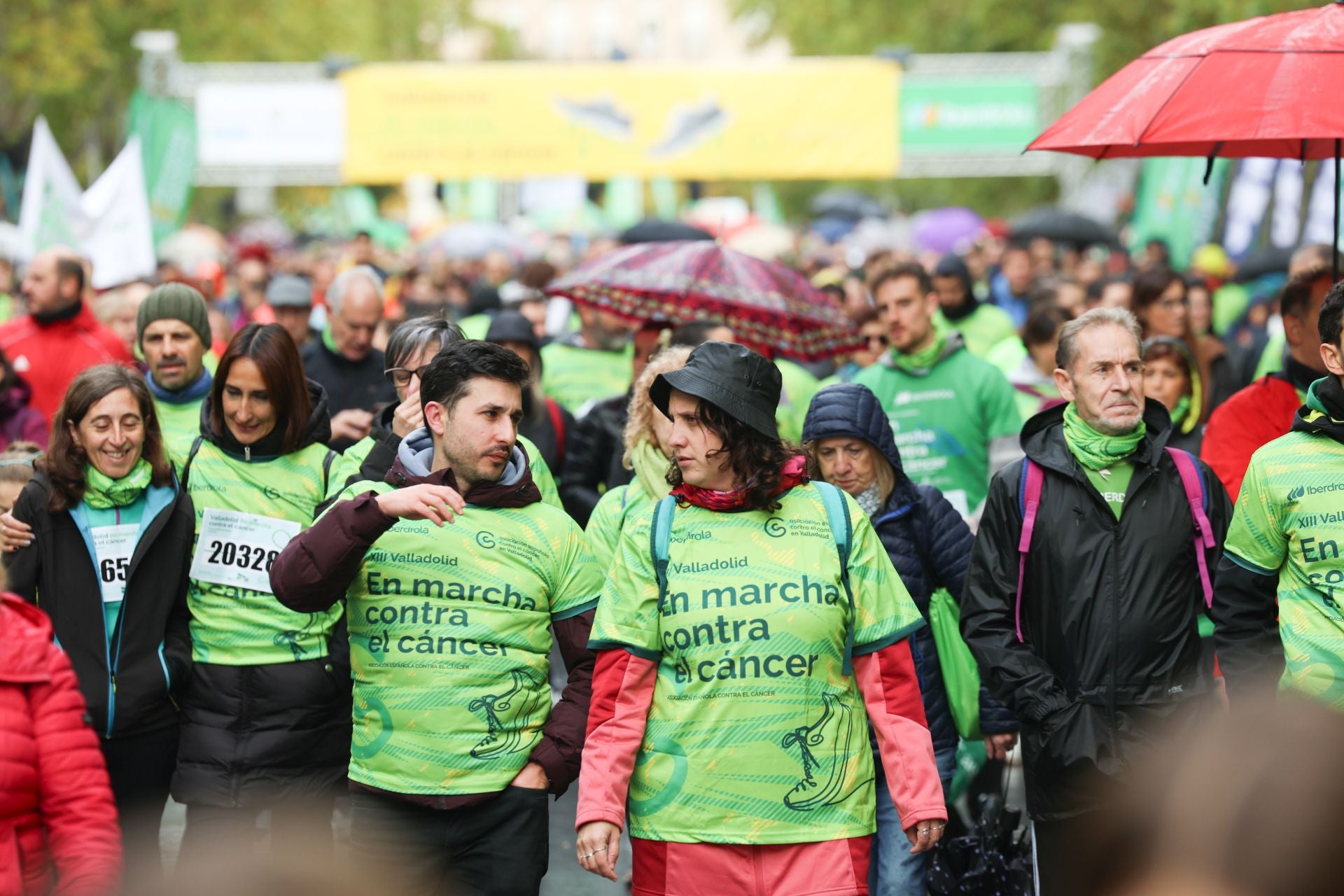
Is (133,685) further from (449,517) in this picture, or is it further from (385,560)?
(449,517)

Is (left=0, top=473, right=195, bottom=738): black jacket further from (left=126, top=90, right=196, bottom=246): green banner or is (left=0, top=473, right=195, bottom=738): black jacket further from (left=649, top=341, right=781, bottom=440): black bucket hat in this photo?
(left=126, top=90, right=196, bottom=246): green banner

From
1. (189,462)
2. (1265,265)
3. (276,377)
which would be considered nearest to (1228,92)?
→ (276,377)

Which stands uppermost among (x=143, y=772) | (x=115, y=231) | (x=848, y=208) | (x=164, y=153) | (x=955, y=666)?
(x=164, y=153)

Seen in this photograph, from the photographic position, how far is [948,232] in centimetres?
2416

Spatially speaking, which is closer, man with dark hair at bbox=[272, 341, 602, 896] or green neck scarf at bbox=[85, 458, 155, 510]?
man with dark hair at bbox=[272, 341, 602, 896]

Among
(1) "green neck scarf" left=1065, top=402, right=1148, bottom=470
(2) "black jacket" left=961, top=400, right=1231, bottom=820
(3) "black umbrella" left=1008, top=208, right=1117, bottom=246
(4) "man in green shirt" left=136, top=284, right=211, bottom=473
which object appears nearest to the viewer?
(2) "black jacket" left=961, top=400, right=1231, bottom=820

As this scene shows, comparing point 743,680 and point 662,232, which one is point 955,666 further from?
point 662,232

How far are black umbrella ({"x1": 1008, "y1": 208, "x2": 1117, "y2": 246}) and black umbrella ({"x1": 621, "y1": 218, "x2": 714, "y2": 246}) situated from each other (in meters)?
7.04

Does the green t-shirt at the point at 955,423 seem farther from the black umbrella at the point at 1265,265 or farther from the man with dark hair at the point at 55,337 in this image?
the black umbrella at the point at 1265,265

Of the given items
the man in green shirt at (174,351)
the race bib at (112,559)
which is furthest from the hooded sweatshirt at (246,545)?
the man in green shirt at (174,351)

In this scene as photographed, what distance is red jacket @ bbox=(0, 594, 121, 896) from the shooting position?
3.78 metres

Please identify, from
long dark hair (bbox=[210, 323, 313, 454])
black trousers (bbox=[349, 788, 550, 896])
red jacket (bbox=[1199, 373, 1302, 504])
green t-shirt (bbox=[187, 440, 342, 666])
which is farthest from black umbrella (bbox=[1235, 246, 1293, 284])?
black trousers (bbox=[349, 788, 550, 896])

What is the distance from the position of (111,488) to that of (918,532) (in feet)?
8.49

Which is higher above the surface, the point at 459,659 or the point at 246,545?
the point at 246,545
